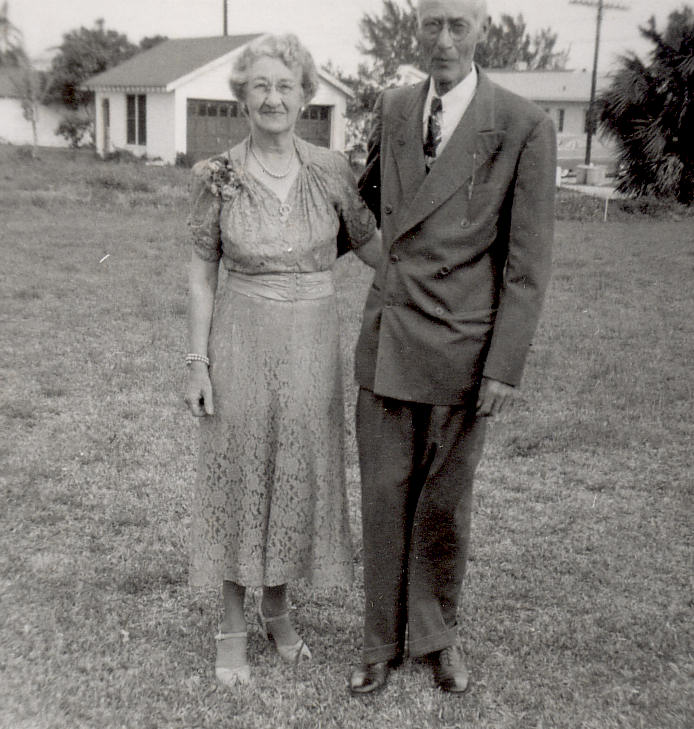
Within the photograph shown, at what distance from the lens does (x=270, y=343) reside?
10.5 feet

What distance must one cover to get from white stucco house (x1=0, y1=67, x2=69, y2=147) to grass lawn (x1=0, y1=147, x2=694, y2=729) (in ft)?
127

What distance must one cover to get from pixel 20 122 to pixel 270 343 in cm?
4868

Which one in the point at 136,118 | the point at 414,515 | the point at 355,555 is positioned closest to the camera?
the point at 414,515

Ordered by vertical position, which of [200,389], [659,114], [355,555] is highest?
[659,114]

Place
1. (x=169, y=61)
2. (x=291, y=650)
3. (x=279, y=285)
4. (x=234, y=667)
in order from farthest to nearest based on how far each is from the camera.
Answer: (x=169, y=61), (x=291, y=650), (x=234, y=667), (x=279, y=285)

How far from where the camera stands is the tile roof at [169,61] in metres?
31.8

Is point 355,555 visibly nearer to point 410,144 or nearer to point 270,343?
point 270,343

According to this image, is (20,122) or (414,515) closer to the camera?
(414,515)

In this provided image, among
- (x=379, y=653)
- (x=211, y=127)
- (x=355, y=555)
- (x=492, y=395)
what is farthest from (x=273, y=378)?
(x=211, y=127)

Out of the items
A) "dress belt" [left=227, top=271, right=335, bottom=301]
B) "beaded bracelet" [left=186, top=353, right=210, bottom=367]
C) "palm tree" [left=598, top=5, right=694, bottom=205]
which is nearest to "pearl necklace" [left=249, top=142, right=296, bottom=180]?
"dress belt" [left=227, top=271, right=335, bottom=301]

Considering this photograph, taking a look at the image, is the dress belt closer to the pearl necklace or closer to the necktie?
the pearl necklace

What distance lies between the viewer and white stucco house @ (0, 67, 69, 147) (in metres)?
45.1

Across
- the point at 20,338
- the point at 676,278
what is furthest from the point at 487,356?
the point at 676,278

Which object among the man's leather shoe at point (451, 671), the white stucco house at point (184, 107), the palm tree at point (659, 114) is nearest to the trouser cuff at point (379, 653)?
the man's leather shoe at point (451, 671)
